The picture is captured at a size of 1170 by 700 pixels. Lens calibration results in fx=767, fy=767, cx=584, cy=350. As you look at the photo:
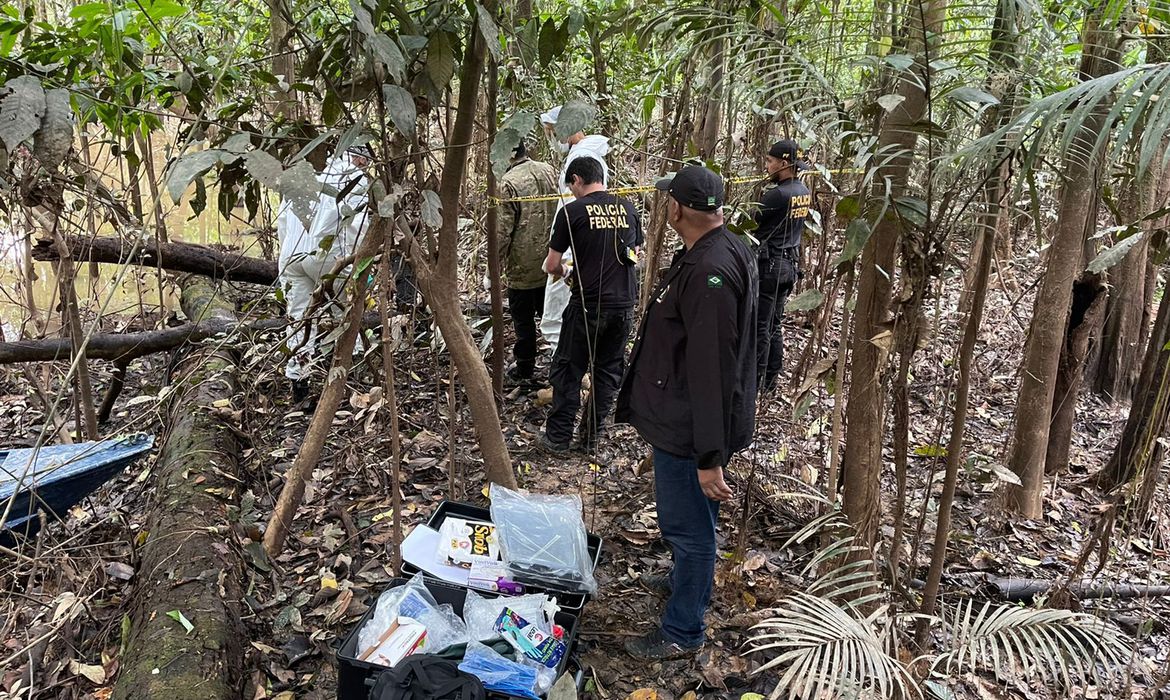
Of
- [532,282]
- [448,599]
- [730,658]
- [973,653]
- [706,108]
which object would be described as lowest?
[730,658]

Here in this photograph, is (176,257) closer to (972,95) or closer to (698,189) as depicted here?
(698,189)

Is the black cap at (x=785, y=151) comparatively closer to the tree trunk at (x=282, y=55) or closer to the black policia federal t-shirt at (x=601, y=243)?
the black policia federal t-shirt at (x=601, y=243)

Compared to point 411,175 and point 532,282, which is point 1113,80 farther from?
point 532,282

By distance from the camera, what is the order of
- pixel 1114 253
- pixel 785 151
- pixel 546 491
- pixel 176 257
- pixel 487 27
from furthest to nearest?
pixel 176 257 < pixel 785 151 < pixel 546 491 < pixel 1114 253 < pixel 487 27

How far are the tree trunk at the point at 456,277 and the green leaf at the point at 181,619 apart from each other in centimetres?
115

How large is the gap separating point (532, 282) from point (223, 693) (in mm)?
3206

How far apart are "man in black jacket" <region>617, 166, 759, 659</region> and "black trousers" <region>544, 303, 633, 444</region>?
4.69 feet

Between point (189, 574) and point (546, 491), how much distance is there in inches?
65.9

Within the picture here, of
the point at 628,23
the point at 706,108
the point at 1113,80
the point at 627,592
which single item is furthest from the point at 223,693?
the point at 706,108

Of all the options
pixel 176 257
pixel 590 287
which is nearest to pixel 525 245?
pixel 590 287

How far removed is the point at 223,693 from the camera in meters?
2.23

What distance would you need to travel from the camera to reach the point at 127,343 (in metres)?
4.18

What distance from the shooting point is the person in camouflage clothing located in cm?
483

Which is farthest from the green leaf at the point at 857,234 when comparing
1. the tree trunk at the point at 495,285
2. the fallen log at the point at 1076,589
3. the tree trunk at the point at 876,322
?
the tree trunk at the point at 495,285
